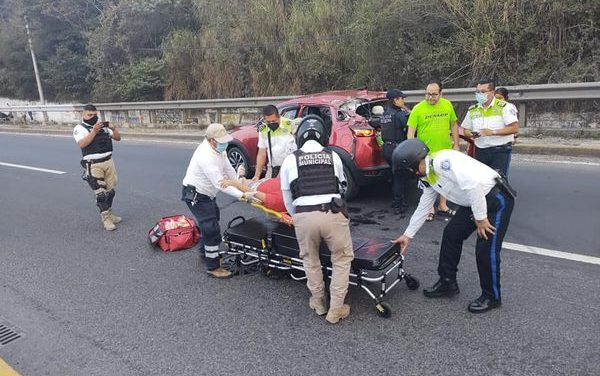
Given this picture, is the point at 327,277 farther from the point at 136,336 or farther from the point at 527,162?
the point at 527,162

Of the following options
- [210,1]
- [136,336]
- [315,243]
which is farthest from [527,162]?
[210,1]

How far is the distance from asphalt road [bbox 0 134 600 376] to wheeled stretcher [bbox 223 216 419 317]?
14 centimetres

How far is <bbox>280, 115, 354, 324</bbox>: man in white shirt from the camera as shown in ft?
11.6

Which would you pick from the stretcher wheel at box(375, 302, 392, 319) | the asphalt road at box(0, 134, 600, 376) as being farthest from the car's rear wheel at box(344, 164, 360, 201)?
the stretcher wheel at box(375, 302, 392, 319)

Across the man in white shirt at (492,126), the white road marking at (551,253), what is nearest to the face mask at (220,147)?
the man in white shirt at (492,126)

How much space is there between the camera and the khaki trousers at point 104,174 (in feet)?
20.7

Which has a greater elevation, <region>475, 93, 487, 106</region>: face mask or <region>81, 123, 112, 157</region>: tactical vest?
<region>475, 93, 487, 106</region>: face mask

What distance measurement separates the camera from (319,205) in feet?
11.6

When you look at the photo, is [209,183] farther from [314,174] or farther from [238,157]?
[238,157]

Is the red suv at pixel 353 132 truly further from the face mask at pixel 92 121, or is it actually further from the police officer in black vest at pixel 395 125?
the face mask at pixel 92 121

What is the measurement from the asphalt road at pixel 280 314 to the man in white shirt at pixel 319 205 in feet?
1.29

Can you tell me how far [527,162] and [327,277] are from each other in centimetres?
579

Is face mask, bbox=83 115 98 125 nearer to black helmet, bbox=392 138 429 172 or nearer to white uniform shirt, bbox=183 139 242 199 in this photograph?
white uniform shirt, bbox=183 139 242 199

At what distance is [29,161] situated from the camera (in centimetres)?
1246
